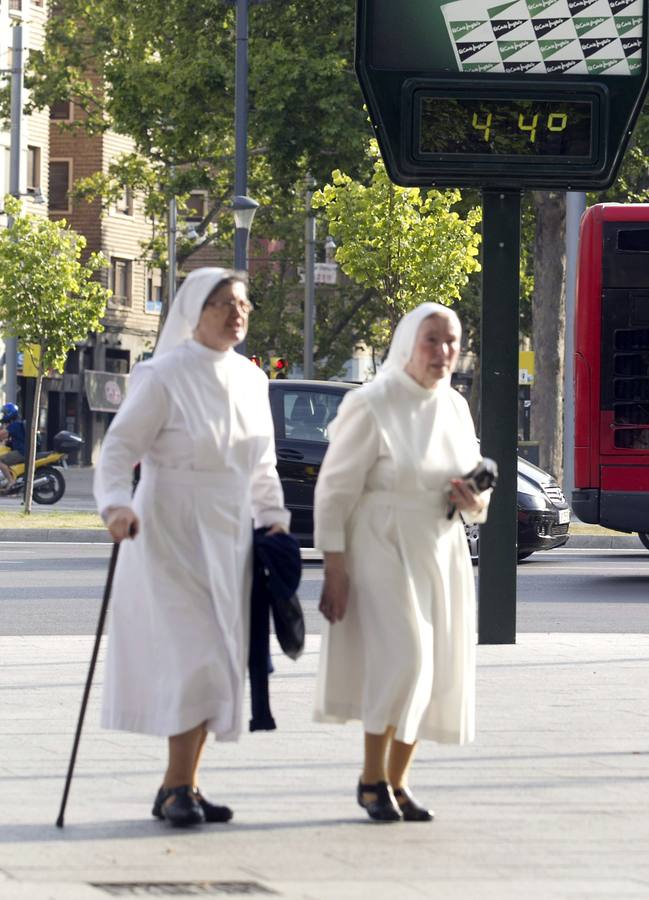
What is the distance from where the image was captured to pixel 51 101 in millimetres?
47625

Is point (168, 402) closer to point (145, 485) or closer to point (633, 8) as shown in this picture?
point (145, 485)

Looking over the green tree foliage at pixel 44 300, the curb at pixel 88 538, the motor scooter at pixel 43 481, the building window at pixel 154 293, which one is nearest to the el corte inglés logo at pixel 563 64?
the curb at pixel 88 538

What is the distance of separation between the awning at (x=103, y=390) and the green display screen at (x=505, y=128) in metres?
48.4

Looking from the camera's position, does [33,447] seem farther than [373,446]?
Yes

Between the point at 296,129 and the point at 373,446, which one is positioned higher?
the point at 296,129

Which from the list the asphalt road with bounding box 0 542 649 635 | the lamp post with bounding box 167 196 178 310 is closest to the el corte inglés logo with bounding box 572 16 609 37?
the asphalt road with bounding box 0 542 649 635

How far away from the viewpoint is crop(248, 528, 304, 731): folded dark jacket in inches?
262

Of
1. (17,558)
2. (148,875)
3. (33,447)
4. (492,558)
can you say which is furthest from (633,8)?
(33,447)

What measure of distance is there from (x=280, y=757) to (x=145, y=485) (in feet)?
5.61

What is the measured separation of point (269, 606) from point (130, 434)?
0.76 metres

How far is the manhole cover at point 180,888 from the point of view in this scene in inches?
213

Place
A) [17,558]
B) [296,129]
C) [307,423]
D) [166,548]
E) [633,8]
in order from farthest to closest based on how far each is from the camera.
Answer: [296,129] → [17,558] → [307,423] → [633,8] → [166,548]

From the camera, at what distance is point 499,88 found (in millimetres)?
11438

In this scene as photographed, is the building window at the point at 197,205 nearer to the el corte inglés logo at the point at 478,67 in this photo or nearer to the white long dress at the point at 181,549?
the el corte inglés logo at the point at 478,67
